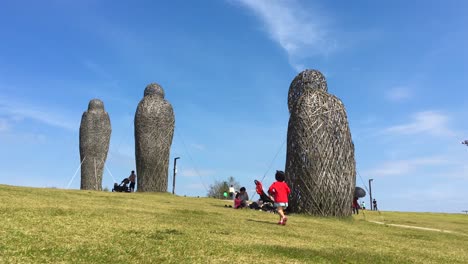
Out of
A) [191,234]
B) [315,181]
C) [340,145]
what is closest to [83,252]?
[191,234]

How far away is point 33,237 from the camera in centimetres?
623

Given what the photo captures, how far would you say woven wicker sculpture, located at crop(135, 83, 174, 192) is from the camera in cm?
2505

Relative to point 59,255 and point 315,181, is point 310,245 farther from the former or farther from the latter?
point 315,181

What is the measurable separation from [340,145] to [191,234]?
989cm

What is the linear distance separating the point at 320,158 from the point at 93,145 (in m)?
20.9

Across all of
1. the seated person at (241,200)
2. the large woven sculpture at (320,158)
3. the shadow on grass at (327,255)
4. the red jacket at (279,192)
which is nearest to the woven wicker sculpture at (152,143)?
the seated person at (241,200)

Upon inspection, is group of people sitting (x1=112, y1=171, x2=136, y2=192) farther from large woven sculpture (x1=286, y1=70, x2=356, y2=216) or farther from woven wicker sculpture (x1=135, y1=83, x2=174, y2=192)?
large woven sculpture (x1=286, y1=70, x2=356, y2=216)

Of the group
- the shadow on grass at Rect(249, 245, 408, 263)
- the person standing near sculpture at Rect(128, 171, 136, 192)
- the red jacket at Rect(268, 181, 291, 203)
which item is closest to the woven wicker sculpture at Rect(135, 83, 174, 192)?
the person standing near sculpture at Rect(128, 171, 136, 192)

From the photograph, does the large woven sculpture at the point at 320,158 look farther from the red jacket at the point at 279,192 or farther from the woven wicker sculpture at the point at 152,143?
the woven wicker sculpture at the point at 152,143

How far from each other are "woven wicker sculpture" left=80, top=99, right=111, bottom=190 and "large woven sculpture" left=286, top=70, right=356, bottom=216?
19.2m

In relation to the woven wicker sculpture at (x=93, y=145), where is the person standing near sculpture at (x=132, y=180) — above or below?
below

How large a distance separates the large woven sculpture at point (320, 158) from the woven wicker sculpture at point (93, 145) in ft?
62.9

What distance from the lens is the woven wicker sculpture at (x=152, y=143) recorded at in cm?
2505

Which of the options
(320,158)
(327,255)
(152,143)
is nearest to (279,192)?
(327,255)
